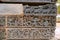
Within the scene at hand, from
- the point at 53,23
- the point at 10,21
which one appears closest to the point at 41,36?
the point at 53,23

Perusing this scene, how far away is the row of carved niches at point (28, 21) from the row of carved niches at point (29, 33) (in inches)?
1.5

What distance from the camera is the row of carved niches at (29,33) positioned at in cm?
148

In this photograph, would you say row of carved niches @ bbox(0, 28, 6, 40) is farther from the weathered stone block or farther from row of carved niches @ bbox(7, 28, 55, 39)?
the weathered stone block

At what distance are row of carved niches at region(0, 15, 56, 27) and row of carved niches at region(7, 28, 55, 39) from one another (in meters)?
0.04

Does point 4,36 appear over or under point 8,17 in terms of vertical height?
under

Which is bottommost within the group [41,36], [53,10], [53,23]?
[41,36]

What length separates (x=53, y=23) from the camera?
1.47 meters

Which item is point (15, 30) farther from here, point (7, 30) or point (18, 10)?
point (18, 10)

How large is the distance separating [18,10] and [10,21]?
0.13 metres

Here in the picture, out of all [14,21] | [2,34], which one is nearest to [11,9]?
[14,21]

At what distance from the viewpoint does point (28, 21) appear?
1.47m

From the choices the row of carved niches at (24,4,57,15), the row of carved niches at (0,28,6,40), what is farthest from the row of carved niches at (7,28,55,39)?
the row of carved niches at (24,4,57,15)

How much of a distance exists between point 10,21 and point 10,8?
0.38 feet

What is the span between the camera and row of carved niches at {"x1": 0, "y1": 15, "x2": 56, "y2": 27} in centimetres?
145
